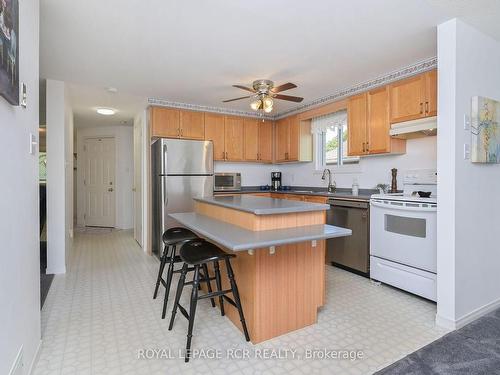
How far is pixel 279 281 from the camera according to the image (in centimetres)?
207

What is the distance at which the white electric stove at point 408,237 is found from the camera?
2596 millimetres

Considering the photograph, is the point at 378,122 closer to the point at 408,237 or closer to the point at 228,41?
the point at 408,237

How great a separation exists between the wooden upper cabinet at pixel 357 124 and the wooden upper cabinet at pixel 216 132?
6.63 feet

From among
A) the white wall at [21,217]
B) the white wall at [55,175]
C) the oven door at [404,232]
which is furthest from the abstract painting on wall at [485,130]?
the white wall at [55,175]

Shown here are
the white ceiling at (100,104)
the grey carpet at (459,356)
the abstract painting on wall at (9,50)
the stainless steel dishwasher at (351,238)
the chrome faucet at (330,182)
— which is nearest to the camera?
the abstract painting on wall at (9,50)

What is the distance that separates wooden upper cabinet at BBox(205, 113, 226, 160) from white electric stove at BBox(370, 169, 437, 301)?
8.36 feet

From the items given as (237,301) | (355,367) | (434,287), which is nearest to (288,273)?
(237,301)

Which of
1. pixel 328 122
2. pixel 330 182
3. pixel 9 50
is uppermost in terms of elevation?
pixel 328 122

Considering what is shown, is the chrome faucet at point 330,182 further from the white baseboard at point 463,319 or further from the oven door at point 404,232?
the white baseboard at point 463,319

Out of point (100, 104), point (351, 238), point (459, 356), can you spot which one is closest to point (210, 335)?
point (459, 356)

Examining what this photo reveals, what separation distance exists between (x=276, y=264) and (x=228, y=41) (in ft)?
6.28

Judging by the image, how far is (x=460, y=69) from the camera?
2.18 metres

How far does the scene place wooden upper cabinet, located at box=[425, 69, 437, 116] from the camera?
2.82 metres

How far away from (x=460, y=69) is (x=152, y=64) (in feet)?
9.04
